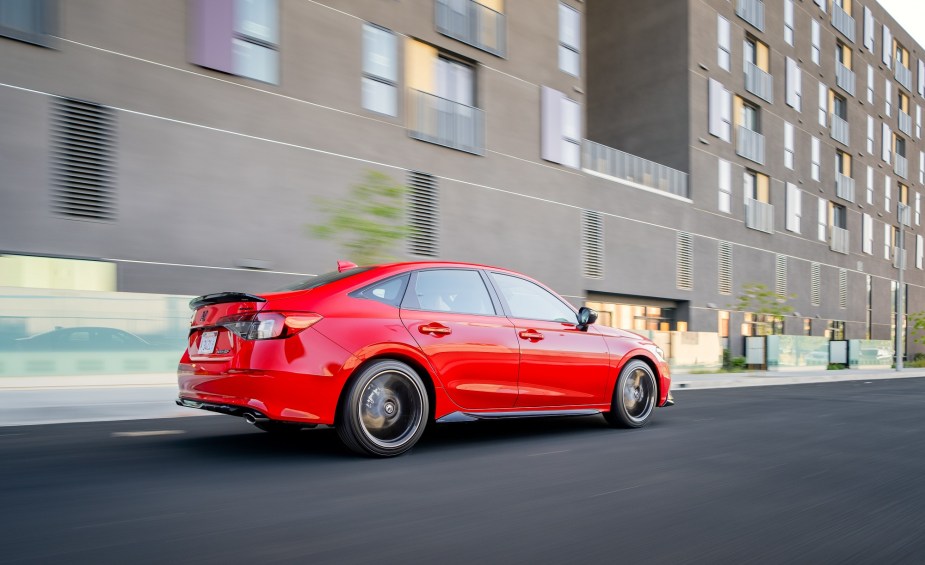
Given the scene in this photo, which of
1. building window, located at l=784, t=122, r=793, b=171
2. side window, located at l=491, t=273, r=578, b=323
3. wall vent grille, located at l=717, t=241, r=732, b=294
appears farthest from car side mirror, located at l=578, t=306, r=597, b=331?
building window, located at l=784, t=122, r=793, b=171

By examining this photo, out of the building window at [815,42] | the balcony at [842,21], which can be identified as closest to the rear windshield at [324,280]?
the building window at [815,42]

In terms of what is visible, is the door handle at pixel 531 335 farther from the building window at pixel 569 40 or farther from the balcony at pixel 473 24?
the building window at pixel 569 40

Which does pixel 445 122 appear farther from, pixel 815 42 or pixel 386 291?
pixel 815 42

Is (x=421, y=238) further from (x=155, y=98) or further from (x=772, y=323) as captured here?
(x=772, y=323)

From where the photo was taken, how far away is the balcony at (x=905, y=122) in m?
46.6

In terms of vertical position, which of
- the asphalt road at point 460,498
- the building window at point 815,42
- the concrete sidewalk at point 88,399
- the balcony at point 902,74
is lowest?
the concrete sidewalk at point 88,399

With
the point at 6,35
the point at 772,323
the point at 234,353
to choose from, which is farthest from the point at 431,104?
the point at 772,323

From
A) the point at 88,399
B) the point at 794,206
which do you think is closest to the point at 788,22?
the point at 794,206

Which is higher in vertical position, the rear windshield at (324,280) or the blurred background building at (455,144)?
the blurred background building at (455,144)

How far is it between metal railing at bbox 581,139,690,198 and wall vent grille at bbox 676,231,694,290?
5.20 feet

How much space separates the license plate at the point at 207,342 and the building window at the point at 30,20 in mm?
8592

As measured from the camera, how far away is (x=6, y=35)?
11.2 m

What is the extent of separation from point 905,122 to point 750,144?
24139 mm

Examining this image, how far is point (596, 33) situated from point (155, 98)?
70.5ft
